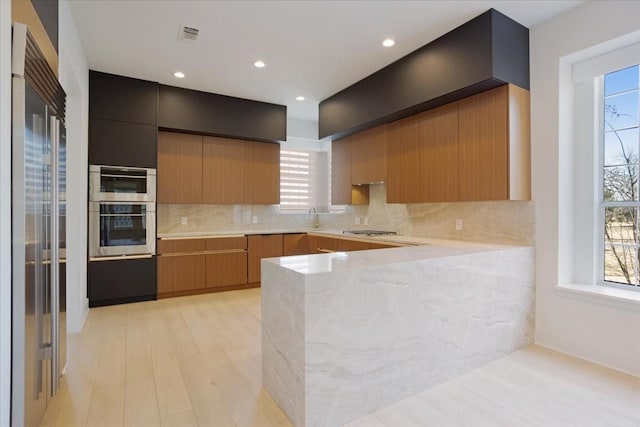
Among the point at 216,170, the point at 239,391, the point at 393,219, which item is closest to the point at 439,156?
the point at 393,219

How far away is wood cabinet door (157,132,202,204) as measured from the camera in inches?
179

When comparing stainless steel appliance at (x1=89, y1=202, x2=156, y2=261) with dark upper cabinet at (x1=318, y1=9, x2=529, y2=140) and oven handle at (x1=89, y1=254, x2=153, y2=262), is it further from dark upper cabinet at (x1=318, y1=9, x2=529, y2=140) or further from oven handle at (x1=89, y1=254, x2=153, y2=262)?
dark upper cabinet at (x1=318, y1=9, x2=529, y2=140)

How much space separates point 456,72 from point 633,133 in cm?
143

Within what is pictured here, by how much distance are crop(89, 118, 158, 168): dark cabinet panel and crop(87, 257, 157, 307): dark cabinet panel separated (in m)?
1.21

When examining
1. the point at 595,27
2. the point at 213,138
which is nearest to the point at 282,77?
the point at 213,138

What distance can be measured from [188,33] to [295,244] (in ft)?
10.3

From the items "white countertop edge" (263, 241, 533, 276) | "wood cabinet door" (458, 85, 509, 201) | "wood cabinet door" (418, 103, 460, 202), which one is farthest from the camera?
"wood cabinet door" (418, 103, 460, 202)

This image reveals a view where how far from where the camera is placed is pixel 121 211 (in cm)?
405

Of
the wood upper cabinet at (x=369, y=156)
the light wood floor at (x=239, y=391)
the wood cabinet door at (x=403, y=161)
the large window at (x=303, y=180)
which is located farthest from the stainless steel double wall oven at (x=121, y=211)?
the wood cabinet door at (x=403, y=161)

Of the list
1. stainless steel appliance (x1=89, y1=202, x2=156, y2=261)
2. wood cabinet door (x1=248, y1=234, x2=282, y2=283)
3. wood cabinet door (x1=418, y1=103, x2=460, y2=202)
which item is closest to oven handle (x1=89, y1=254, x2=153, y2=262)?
stainless steel appliance (x1=89, y1=202, x2=156, y2=261)

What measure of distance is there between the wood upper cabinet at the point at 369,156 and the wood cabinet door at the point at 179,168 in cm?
221

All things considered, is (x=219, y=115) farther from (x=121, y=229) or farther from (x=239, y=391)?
(x=239, y=391)

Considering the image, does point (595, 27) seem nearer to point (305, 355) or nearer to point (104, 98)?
point (305, 355)

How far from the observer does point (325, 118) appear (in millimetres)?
4945
